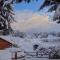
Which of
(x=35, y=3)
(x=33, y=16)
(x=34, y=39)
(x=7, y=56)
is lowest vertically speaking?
(x=7, y=56)

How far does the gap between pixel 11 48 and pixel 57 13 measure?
531mm

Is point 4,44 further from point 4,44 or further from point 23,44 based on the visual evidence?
point 23,44

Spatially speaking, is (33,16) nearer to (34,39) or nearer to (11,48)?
(34,39)

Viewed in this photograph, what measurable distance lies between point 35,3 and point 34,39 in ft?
1.09

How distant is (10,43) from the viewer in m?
1.93

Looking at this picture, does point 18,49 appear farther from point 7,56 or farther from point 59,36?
point 59,36

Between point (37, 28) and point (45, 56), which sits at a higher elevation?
point (37, 28)

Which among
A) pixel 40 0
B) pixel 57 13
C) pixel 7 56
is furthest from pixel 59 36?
pixel 7 56

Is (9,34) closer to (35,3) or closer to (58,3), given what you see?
(35,3)

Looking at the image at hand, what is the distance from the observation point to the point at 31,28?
191cm

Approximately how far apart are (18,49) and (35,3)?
451 mm

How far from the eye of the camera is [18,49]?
6.29ft

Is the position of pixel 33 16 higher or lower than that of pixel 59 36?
higher

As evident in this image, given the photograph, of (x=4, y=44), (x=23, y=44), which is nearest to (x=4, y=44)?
(x=4, y=44)
